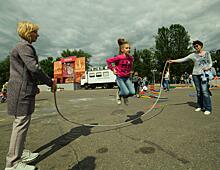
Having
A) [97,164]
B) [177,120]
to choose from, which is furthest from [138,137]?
[177,120]

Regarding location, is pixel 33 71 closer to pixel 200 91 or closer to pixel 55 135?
pixel 55 135

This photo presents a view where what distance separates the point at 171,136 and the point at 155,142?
0.45m

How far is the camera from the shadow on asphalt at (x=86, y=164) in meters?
2.41

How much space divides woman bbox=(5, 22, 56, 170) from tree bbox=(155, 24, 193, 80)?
176 ft

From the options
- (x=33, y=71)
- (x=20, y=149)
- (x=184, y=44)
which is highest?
(x=184, y=44)

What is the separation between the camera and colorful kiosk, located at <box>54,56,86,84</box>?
48.8 metres

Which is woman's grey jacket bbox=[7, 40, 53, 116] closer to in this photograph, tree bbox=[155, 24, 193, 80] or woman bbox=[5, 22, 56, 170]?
woman bbox=[5, 22, 56, 170]

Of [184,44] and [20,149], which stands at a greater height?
[184,44]

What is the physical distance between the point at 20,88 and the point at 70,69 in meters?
49.7

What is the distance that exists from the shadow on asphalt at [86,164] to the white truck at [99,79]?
31.2 metres

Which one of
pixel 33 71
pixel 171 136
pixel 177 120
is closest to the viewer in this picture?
pixel 33 71

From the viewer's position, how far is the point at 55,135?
4027 millimetres

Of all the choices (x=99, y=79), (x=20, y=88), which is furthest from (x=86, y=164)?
(x=99, y=79)

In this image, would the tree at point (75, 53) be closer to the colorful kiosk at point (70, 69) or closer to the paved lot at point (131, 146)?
the colorful kiosk at point (70, 69)
